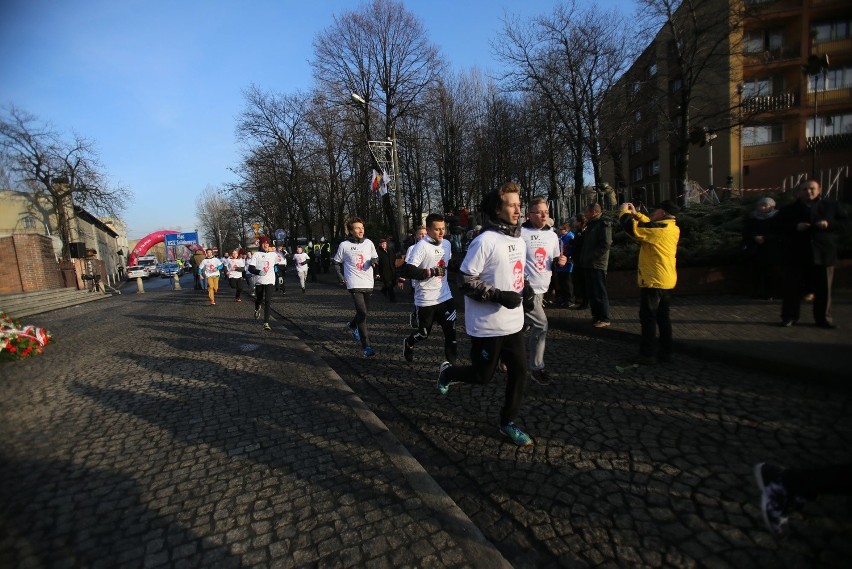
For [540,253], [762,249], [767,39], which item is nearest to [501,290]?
[540,253]

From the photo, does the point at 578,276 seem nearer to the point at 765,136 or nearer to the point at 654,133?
the point at 654,133

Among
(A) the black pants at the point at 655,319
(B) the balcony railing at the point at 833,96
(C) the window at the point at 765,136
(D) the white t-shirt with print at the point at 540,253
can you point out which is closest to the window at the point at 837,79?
(B) the balcony railing at the point at 833,96

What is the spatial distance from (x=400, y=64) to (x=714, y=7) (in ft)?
48.1

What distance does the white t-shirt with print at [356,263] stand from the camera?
263 inches

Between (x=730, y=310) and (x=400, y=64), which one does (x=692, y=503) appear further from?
(x=400, y=64)

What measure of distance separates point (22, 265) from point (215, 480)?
30.3 meters

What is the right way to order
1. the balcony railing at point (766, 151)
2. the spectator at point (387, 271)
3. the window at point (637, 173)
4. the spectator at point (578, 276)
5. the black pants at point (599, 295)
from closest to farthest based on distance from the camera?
the black pants at point (599, 295) < the spectator at point (578, 276) < the spectator at point (387, 271) < the balcony railing at point (766, 151) < the window at point (637, 173)

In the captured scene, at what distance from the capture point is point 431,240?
5609 millimetres

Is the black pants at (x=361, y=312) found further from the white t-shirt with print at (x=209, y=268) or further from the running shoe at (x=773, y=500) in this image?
the white t-shirt with print at (x=209, y=268)

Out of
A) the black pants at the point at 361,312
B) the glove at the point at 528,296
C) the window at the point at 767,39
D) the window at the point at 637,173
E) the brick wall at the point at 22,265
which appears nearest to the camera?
the glove at the point at 528,296

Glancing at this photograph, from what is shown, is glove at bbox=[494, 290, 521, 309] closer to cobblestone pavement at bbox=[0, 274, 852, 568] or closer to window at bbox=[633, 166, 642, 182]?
cobblestone pavement at bbox=[0, 274, 852, 568]

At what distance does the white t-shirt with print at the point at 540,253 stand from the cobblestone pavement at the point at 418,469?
109 cm

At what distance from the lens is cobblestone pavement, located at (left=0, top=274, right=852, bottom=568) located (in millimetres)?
2381

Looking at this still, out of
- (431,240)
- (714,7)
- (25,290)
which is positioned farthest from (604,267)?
(25,290)
